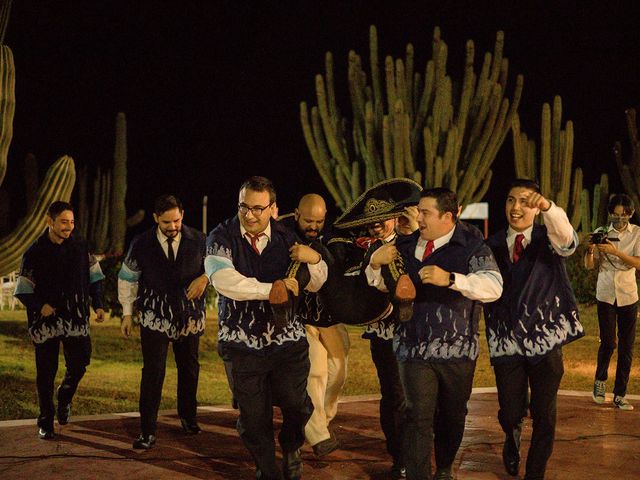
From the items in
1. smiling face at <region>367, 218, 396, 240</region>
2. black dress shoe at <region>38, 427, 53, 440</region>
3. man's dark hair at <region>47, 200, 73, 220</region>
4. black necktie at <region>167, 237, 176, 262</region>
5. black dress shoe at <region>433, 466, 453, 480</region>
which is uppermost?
man's dark hair at <region>47, 200, 73, 220</region>

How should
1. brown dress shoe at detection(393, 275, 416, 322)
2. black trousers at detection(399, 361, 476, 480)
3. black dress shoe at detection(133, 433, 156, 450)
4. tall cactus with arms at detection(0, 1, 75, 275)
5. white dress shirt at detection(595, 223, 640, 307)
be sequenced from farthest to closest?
tall cactus with arms at detection(0, 1, 75, 275) < white dress shirt at detection(595, 223, 640, 307) < black dress shoe at detection(133, 433, 156, 450) < black trousers at detection(399, 361, 476, 480) < brown dress shoe at detection(393, 275, 416, 322)

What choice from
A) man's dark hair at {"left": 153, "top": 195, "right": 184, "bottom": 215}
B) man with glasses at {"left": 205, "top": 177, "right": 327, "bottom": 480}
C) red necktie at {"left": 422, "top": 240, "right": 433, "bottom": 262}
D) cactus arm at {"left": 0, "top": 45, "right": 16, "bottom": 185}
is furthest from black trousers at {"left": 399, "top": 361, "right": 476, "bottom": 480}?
cactus arm at {"left": 0, "top": 45, "right": 16, "bottom": 185}

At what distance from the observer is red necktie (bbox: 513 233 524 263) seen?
5.90m

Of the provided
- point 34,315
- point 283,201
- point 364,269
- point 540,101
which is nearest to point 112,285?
point 34,315

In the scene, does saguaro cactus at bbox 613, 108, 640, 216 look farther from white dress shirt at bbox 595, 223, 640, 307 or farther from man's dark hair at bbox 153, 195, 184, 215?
man's dark hair at bbox 153, 195, 184, 215

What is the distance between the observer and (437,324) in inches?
215

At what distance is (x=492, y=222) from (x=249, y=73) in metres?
17.3

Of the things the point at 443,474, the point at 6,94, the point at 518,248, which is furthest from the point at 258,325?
the point at 6,94

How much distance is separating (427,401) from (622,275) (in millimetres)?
3887

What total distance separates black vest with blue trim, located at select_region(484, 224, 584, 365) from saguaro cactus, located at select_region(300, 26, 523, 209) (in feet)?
40.2

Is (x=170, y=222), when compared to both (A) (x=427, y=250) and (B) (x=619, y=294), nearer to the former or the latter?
(A) (x=427, y=250)

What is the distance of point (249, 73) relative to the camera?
47.6 metres

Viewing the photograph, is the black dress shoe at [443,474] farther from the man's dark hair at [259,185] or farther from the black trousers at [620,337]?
the black trousers at [620,337]

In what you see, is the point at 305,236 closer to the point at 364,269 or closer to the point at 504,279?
the point at 364,269
